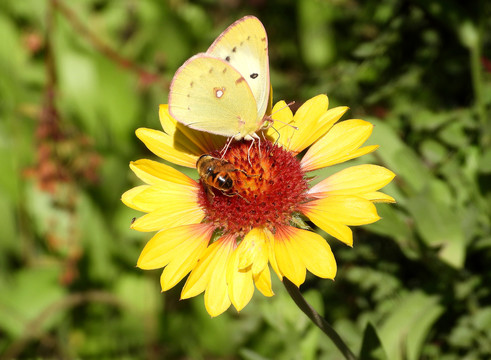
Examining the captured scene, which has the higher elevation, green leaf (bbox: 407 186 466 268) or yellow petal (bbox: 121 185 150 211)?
green leaf (bbox: 407 186 466 268)

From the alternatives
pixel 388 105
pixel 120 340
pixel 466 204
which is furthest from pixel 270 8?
pixel 120 340

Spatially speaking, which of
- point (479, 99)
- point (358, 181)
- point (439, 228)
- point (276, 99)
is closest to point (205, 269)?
point (358, 181)

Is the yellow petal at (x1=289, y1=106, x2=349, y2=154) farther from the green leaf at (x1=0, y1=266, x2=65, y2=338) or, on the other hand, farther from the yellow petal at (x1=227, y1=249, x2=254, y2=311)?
the green leaf at (x1=0, y1=266, x2=65, y2=338)

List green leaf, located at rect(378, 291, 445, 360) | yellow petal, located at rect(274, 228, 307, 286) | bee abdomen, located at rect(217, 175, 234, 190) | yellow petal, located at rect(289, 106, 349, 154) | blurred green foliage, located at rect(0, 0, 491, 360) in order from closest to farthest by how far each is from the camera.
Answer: yellow petal, located at rect(274, 228, 307, 286), bee abdomen, located at rect(217, 175, 234, 190), yellow petal, located at rect(289, 106, 349, 154), green leaf, located at rect(378, 291, 445, 360), blurred green foliage, located at rect(0, 0, 491, 360)

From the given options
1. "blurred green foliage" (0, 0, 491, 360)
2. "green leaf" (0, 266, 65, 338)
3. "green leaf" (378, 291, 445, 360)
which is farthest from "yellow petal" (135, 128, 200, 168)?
"green leaf" (0, 266, 65, 338)

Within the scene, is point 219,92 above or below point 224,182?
above

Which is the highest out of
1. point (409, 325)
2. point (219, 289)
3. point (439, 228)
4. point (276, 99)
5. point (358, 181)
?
point (276, 99)

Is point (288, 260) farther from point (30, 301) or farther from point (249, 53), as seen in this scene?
point (30, 301)

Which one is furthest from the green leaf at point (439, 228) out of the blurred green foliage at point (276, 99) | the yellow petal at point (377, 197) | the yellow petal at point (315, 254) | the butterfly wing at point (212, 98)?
the butterfly wing at point (212, 98)
